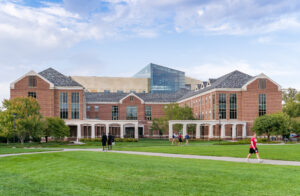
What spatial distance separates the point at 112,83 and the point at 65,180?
117352 mm

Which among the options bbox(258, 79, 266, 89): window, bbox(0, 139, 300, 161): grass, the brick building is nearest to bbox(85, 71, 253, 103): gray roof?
the brick building

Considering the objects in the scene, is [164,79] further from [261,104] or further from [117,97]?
[261,104]

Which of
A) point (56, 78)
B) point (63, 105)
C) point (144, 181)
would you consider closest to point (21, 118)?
point (63, 105)

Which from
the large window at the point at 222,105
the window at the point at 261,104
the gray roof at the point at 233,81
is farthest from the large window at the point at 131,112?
the window at the point at 261,104

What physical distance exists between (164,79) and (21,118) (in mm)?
82356

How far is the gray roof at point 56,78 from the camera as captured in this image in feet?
243

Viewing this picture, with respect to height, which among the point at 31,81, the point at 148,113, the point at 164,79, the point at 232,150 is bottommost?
the point at 232,150

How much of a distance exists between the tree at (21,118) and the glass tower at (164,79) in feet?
258

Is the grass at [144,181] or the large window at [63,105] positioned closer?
the grass at [144,181]

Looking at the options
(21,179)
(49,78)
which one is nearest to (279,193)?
(21,179)

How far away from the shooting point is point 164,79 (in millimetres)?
127312

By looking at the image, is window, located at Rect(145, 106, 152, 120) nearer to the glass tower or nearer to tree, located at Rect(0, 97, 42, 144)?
the glass tower

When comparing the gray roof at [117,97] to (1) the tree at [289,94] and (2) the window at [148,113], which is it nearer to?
(2) the window at [148,113]

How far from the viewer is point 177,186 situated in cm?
1207
